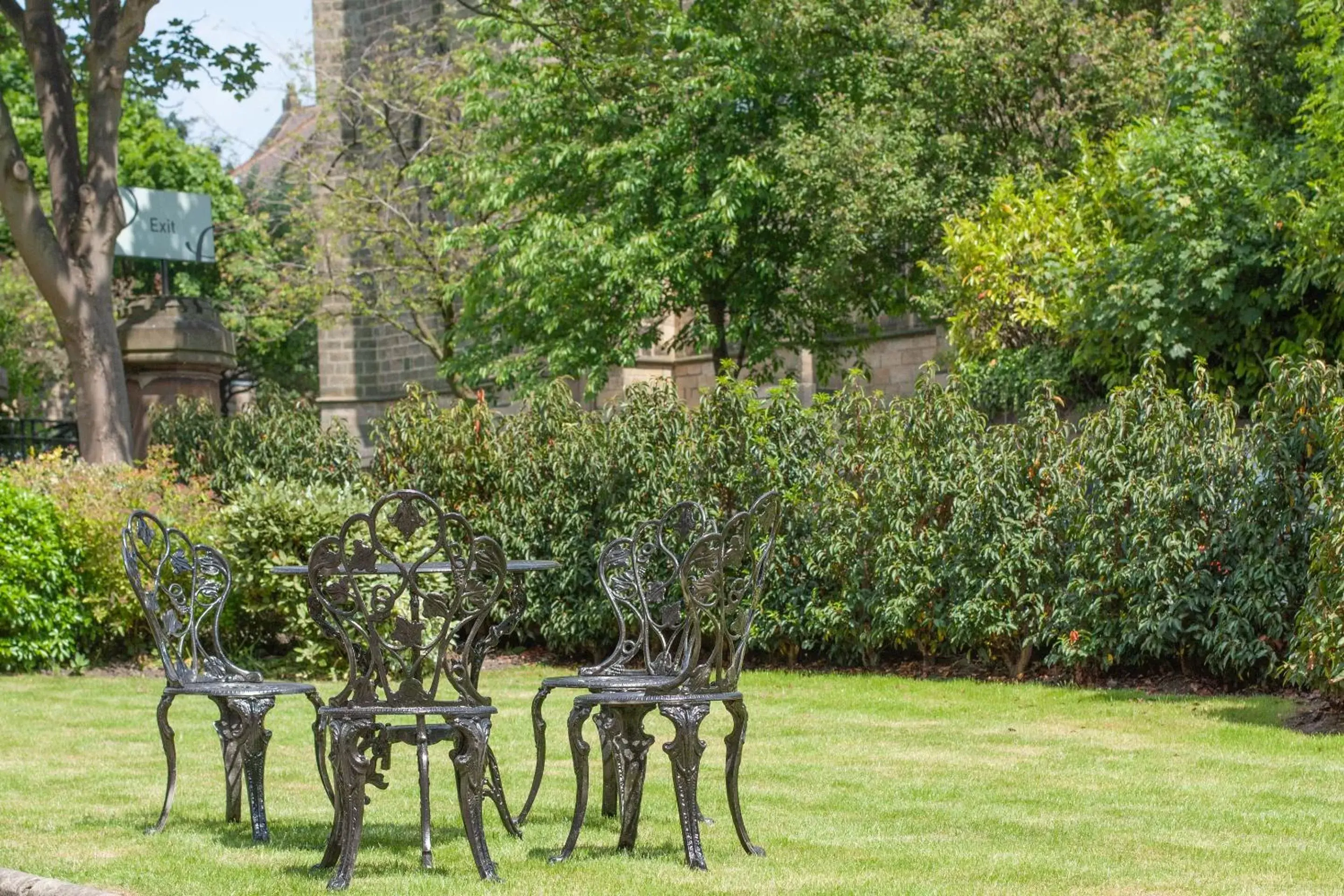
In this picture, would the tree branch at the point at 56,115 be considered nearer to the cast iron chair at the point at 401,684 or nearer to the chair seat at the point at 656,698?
the cast iron chair at the point at 401,684

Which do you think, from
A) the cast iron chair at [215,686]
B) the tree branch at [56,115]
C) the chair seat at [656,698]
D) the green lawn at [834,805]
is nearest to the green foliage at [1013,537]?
the green lawn at [834,805]

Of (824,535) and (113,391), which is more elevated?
(113,391)

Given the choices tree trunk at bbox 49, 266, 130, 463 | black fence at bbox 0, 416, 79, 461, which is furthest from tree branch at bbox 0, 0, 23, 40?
black fence at bbox 0, 416, 79, 461

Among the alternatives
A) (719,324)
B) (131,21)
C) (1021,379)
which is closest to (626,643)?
(1021,379)

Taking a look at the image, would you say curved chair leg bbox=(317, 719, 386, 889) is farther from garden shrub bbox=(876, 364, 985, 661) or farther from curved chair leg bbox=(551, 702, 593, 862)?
garden shrub bbox=(876, 364, 985, 661)

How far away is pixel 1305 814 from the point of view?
7289 millimetres

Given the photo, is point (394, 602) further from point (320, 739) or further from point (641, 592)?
point (641, 592)

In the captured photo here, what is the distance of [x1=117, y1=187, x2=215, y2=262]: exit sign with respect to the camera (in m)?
20.3

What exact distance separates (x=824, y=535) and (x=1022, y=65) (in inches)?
329

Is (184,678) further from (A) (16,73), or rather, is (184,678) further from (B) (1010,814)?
(A) (16,73)

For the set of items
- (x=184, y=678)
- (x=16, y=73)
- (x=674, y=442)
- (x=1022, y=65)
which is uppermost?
(x=16, y=73)

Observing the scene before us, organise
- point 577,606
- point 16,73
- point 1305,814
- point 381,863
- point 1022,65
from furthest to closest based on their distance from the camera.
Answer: point 16,73
point 1022,65
point 577,606
point 1305,814
point 381,863

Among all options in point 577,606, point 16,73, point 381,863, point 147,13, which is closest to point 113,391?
point 147,13

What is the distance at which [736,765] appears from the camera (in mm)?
6426
